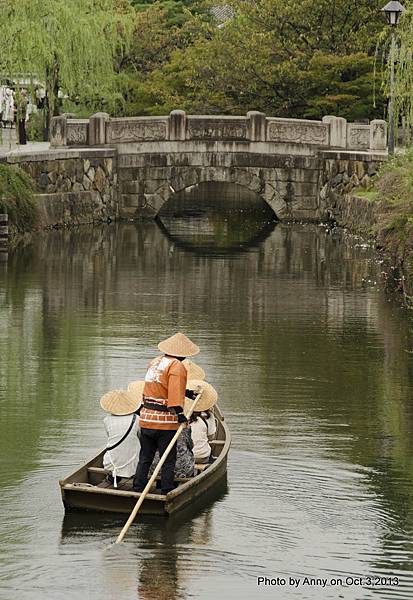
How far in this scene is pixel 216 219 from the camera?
4825 centimetres

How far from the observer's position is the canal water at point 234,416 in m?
13.3

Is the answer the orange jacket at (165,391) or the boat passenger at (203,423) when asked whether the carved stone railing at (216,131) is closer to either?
the boat passenger at (203,423)

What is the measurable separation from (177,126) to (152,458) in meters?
29.2

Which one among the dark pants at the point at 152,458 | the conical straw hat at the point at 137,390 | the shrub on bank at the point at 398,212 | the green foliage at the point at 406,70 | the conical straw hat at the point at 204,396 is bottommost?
the dark pants at the point at 152,458

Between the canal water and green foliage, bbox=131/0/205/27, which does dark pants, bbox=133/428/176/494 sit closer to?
the canal water

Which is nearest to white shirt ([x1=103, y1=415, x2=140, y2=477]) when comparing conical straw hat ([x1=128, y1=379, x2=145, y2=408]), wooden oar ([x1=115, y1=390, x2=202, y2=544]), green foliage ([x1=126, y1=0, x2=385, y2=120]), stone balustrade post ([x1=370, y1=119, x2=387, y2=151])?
conical straw hat ([x1=128, y1=379, x2=145, y2=408])

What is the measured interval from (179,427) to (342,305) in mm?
14081

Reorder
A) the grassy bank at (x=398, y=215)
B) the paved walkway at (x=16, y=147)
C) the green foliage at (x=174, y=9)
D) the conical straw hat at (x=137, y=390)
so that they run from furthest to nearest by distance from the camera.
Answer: the green foliage at (x=174, y=9), the paved walkway at (x=16, y=147), the grassy bank at (x=398, y=215), the conical straw hat at (x=137, y=390)

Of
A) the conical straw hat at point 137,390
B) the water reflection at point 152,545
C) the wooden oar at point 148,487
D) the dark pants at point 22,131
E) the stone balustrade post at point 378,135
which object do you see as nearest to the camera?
the water reflection at point 152,545

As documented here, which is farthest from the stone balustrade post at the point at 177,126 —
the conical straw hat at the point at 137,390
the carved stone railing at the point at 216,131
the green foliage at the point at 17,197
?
the conical straw hat at the point at 137,390

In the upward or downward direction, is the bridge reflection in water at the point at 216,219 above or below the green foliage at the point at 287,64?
below

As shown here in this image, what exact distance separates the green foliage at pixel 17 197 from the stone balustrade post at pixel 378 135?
948 cm

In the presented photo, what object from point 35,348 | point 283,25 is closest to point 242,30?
point 283,25

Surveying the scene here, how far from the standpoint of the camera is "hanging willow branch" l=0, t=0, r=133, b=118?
41.3 m
